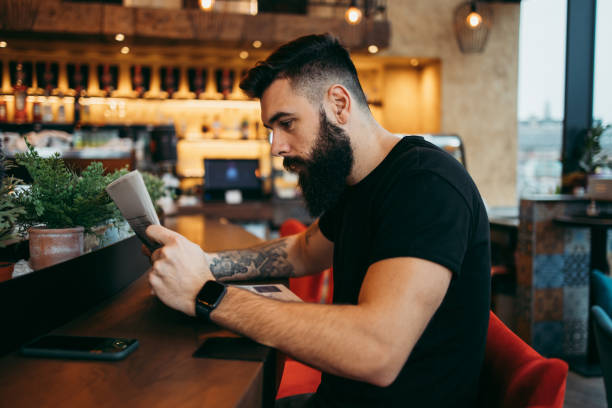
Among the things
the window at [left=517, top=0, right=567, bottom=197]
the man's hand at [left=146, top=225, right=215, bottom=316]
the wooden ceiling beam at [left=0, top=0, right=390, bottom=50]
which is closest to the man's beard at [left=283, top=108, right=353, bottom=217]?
the man's hand at [left=146, top=225, right=215, bottom=316]

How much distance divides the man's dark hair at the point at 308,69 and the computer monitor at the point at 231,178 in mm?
4109

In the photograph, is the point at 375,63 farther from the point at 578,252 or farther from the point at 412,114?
the point at 578,252

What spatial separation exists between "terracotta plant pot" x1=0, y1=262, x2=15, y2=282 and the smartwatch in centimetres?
42

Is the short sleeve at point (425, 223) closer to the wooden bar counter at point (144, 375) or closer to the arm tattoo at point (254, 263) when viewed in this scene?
the wooden bar counter at point (144, 375)

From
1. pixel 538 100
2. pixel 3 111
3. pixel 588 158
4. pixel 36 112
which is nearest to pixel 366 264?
pixel 588 158

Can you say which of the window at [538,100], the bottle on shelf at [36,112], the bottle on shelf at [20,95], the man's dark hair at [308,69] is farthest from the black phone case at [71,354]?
the window at [538,100]

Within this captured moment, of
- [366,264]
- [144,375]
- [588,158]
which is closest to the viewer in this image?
[144,375]

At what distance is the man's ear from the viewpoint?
1198mm

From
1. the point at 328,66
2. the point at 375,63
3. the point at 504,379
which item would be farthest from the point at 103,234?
the point at 375,63

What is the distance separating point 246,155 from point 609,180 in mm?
4154

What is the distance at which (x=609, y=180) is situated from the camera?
3.24 meters

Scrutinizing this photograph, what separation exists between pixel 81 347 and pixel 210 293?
0.26 meters

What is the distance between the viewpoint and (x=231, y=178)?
17.6 ft

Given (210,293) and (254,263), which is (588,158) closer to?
(254,263)
